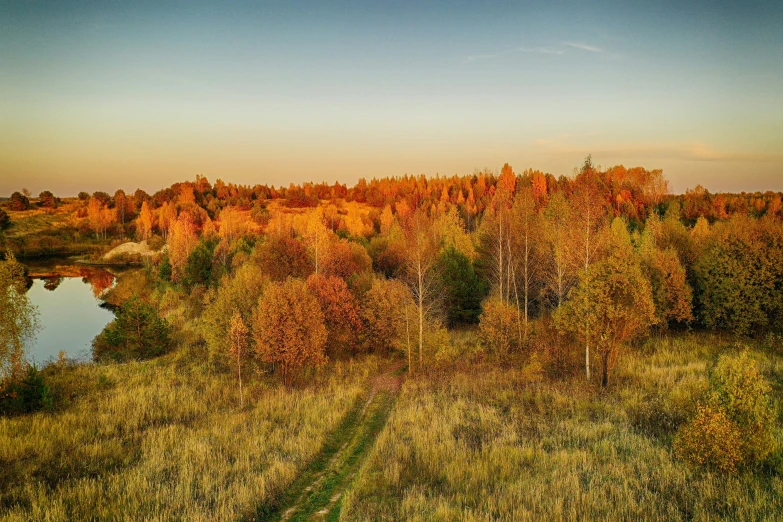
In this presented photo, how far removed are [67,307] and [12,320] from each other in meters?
43.7

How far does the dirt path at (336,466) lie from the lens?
41.3 ft

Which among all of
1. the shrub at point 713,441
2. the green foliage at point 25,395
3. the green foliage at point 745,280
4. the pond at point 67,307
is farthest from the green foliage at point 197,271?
the shrub at point 713,441

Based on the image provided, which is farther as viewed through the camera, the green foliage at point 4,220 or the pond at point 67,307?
the green foliage at point 4,220

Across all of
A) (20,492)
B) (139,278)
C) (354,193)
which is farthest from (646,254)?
(354,193)

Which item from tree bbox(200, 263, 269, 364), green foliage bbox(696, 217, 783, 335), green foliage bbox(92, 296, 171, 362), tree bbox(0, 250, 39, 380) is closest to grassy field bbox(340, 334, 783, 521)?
green foliage bbox(696, 217, 783, 335)

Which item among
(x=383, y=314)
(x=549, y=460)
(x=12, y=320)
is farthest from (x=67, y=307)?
(x=549, y=460)

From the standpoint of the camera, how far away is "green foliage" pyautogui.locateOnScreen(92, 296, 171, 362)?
106 feet

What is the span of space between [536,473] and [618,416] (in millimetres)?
7059

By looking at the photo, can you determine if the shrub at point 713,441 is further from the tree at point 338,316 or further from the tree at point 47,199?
the tree at point 47,199

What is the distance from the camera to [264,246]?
4853cm

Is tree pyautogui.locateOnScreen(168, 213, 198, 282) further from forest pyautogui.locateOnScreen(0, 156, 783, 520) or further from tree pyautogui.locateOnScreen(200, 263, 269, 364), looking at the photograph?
tree pyautogui.locateOnScreen(200, 263, 269, 364)

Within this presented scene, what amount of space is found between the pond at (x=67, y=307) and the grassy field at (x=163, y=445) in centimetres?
1456

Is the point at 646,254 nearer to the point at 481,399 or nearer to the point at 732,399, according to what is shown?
the point at 481,399

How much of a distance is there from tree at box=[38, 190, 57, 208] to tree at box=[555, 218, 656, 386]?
16788 centimetres
